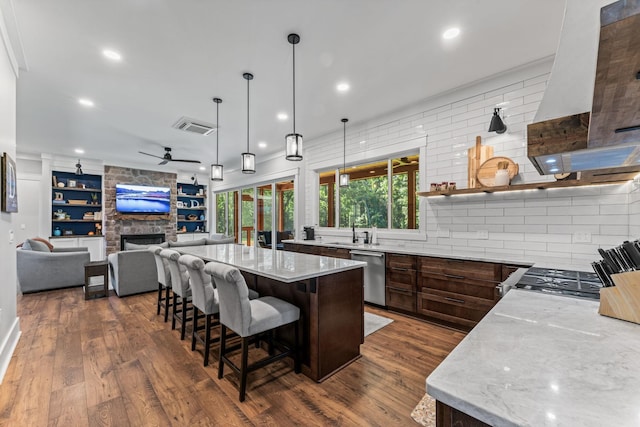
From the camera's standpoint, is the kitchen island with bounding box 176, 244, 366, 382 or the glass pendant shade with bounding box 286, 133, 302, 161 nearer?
the kitchen island with bounding box 176, 244, 366, 382

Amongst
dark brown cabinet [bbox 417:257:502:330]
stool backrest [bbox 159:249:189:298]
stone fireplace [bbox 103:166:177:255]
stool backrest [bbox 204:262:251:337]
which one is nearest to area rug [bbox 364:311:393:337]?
dark brown cabinet [bbox 417:257:502:330]

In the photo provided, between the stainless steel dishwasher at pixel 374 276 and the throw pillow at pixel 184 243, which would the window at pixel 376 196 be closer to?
the stainless steel dishwasher at pixel 374 276

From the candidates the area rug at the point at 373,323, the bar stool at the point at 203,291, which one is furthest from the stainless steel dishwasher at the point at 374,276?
the bar stool at the point at 203,291

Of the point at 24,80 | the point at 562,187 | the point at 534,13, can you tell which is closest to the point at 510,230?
the point at 562,187

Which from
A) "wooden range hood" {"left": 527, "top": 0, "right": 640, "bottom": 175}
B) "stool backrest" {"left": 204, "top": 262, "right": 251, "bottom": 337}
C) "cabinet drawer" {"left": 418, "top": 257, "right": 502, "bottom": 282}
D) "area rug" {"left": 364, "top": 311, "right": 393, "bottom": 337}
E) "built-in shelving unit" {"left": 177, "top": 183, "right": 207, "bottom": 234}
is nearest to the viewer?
"wooden range hood" {"left": 527, "top": 0, "right": 640, "bottom": 175}

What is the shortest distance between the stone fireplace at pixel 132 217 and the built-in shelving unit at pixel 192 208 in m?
0.56

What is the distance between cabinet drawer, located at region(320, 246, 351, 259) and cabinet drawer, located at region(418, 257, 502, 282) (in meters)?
1.09

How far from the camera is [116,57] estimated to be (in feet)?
9.34

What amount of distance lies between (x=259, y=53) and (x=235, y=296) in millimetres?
2330

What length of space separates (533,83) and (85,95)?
5505mm

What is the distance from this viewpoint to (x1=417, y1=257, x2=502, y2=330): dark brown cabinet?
2.90 metres

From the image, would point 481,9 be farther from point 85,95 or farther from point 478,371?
point 85,95

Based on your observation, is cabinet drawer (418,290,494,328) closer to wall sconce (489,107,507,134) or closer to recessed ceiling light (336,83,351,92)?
wall sconce (489,107,507,134)

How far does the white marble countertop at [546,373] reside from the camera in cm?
57
